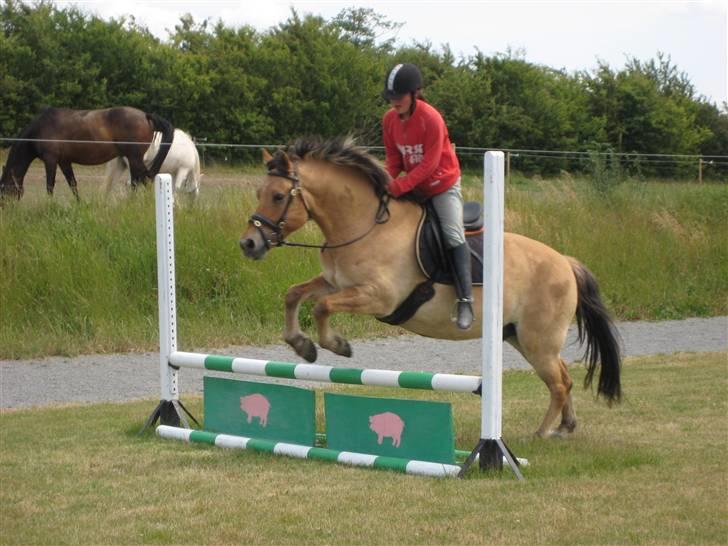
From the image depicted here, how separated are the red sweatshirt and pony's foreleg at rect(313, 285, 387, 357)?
27.5 inches

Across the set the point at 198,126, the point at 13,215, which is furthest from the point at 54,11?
the point at 13,215

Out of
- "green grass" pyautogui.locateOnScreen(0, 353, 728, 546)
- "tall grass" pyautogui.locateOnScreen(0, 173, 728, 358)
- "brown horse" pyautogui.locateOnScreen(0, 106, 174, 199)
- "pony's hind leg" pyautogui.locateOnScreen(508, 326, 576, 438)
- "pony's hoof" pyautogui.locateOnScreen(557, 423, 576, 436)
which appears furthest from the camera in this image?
"brown horse" pyautogui.locateOnScreen(0, 106, 174, 199)

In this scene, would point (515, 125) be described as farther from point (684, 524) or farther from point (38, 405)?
point (684, 524)

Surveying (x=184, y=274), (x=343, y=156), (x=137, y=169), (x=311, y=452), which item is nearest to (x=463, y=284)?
(x=343, y=156)

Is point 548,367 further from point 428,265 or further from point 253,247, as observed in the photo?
point 253,247

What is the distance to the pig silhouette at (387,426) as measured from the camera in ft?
20.5

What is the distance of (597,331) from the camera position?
25.0 feet

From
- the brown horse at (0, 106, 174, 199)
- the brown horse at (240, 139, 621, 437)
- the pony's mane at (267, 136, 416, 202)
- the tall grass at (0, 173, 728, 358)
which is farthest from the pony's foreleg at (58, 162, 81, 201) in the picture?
the brown horse at (240, 139, 621, 437)

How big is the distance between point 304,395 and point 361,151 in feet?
5.12

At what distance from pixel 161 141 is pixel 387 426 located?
9542 millimetres

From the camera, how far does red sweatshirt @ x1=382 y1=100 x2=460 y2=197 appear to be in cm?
641

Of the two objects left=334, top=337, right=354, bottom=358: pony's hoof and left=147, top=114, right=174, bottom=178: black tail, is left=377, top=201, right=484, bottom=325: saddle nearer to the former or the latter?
left=334, top=337, right=354, bottom=358: pony's hoof

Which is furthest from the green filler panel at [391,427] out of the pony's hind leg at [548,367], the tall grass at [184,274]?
the tall grass at [184,274]

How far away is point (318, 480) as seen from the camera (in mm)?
5895
